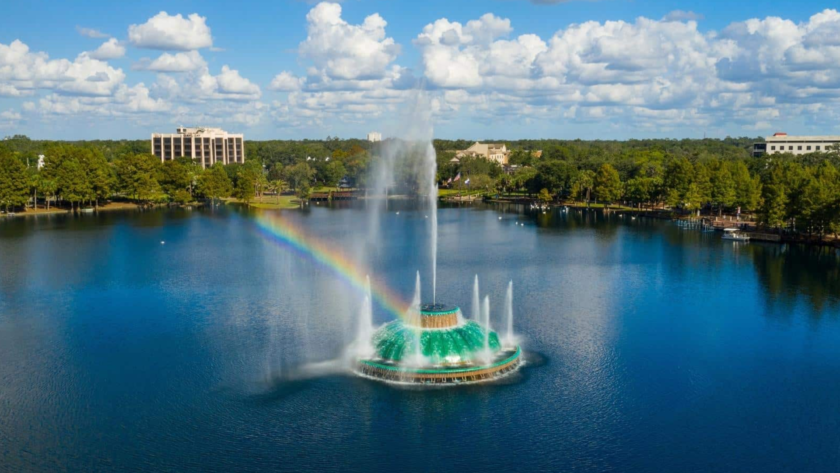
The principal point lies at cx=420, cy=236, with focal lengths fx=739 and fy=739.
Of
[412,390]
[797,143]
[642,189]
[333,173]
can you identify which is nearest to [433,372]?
[412,390]

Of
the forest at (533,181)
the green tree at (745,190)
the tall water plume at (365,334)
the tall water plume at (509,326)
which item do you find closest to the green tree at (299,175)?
the forest at (533,181)

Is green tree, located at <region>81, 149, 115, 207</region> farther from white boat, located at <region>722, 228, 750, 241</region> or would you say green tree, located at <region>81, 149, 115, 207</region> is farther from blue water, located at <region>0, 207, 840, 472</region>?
white boat, located at <region>722, 228, 750, 241</region>

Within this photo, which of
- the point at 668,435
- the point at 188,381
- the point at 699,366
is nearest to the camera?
the point at 668,435

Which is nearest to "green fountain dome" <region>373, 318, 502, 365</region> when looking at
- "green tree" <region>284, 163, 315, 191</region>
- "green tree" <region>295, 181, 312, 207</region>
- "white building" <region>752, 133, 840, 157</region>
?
"green tree" <region>295, 181, 312, 207</region>

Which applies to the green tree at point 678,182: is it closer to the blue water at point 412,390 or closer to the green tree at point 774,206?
the green tree at point 774,206

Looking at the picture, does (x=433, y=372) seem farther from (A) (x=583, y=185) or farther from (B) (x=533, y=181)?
(B) (x=533, y=181)

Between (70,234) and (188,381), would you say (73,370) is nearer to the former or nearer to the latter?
(188,381)

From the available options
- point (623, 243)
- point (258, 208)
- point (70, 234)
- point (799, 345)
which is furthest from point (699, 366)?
point (258, 208)
